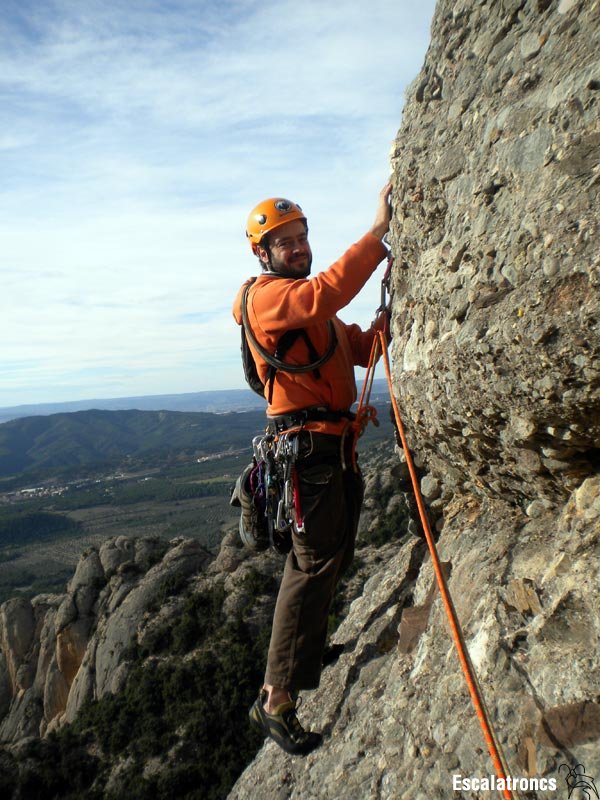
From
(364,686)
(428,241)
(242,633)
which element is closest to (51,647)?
(242,633)

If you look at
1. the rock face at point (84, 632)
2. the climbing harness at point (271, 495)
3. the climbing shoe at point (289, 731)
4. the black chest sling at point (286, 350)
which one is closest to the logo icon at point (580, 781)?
the climbing harness at point (271, 495)

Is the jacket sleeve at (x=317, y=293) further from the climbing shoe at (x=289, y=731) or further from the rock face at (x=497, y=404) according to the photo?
the climbing shoe at (x=289, y=731)

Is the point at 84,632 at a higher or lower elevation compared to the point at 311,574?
lower

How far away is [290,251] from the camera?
4773 millimetres

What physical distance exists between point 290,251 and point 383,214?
86 centimetres

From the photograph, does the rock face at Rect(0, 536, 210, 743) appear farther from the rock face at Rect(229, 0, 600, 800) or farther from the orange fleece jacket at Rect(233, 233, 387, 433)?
the orange fleece jacket at Rect(233, 233, 387, 433)

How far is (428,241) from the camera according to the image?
444cm

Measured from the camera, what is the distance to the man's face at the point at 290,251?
4762 millimetres

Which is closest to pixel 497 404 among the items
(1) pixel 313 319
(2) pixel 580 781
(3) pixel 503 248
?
(3) pixel 503 248

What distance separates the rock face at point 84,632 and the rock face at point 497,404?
1697 centimetres

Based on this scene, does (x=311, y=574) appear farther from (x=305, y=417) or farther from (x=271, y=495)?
(x=305, y=417)

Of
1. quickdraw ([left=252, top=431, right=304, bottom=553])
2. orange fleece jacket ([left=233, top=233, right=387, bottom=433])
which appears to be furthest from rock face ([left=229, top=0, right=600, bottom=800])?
quickdraw ([left=252, top=431, right=304, bottom=553])

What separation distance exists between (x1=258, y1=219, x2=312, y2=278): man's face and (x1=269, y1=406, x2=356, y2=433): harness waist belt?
111 cm

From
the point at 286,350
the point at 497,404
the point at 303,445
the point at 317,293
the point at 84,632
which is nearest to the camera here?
the point at 497,404
